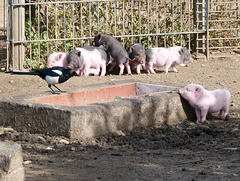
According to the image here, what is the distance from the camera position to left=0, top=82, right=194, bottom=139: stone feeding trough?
6566 mm

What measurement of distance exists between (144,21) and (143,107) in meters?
6.08

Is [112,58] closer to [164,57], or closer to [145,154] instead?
[164,57]

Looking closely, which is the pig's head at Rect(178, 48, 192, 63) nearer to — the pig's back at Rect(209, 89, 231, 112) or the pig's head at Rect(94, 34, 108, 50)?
the pig's head at Rect(94, 34, 108, 50)

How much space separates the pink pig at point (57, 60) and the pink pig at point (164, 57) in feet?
5.32

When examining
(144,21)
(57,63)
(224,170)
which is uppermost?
(144,21)

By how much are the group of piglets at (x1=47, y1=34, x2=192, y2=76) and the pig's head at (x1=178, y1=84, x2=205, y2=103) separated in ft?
12.6

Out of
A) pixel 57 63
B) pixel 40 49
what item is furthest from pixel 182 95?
pixel 40 49

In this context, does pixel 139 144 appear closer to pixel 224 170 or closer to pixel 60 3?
pixel 224 170

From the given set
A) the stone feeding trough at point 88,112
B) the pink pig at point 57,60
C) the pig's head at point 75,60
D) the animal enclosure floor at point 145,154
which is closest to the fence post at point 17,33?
the pink pig at point 57,60

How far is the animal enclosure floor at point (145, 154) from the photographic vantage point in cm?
523

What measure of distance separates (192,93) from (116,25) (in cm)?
546

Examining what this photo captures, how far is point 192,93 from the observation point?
25.1 ft

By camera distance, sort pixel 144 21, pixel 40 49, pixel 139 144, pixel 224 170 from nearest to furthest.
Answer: pixel 224 170, pixel 139 144, pixel 40 49, pixel 144 21

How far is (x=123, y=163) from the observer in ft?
18.5
